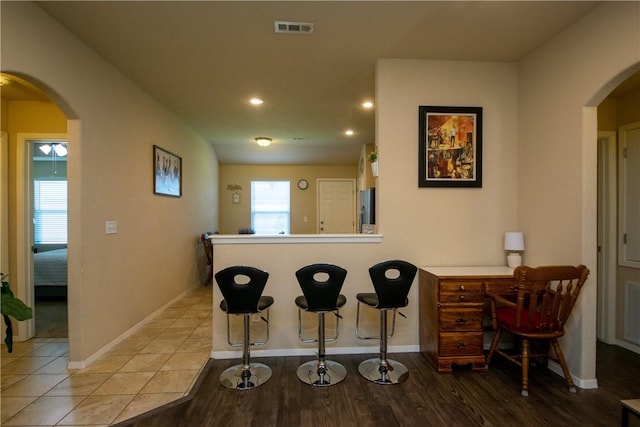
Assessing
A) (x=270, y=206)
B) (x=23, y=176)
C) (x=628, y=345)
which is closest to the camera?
(x=628, y=345)

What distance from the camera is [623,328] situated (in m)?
2.98

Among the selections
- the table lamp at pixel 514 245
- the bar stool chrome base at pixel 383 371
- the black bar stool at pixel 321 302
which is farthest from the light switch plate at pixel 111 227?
the table lamp at pixel 514 245

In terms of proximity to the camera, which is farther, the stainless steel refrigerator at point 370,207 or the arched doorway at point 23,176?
the stainless steel refrigerator at point 370,207

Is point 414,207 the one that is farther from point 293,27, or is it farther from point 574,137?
point 293,27

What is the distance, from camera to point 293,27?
234 cm

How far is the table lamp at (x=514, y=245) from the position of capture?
279cm

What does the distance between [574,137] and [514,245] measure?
1.00m

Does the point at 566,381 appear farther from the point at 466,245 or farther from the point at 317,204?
the point at 317,204

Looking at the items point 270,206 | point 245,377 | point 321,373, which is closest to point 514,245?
point 321,373

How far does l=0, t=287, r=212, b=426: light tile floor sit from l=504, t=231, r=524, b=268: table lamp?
9.69 ft

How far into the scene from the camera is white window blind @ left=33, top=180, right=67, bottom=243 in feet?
17.4

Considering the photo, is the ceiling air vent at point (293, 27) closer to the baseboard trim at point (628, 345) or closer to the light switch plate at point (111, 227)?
the light switch plate at point (111, 227)

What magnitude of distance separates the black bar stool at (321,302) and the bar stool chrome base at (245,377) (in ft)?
0.97

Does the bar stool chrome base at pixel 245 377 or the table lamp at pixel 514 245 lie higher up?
the table lamp at pixel 514 245
